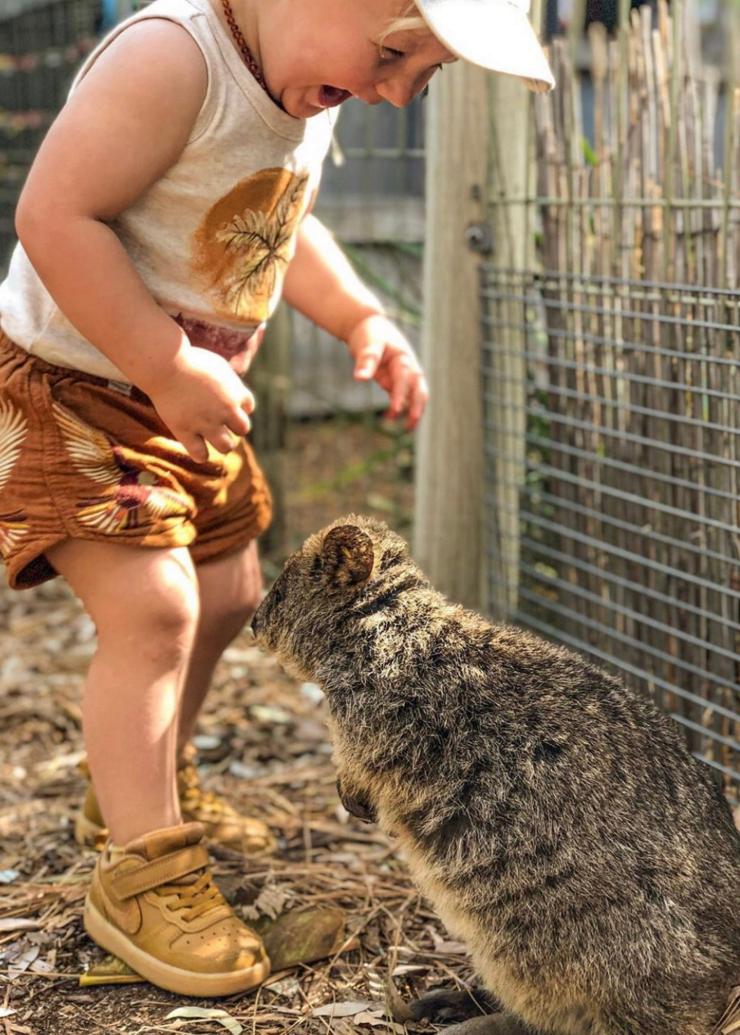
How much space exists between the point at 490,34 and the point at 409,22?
0.15 m

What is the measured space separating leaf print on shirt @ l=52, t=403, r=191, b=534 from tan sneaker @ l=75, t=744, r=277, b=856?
861 mm

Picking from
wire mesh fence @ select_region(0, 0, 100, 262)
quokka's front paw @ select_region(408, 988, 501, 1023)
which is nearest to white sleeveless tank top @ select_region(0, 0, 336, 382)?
quokka's front paw @ select_region(408, 988, 501, 1023)

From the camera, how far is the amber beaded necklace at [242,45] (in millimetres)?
2402

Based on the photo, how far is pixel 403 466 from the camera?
571 cm

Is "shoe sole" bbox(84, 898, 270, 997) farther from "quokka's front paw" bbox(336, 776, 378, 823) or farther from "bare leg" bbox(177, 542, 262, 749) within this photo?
"bare leg" bbox(177, 542, 262, 749)

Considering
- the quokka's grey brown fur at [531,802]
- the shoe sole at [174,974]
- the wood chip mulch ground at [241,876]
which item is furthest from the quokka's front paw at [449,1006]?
the shoe sole at [174,974]

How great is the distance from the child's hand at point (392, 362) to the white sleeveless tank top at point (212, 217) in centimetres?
38

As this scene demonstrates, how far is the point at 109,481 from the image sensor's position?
100.0 inches

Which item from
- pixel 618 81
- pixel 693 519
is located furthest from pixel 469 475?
pixel 618 81

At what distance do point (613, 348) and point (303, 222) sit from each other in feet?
3.05

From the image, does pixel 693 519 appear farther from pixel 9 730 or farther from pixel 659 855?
pixel 9 730

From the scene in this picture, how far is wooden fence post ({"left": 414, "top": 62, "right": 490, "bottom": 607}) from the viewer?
378 centimetres

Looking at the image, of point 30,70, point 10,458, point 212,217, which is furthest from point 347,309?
point 30,70

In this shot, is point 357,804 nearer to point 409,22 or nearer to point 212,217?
point 212,217
